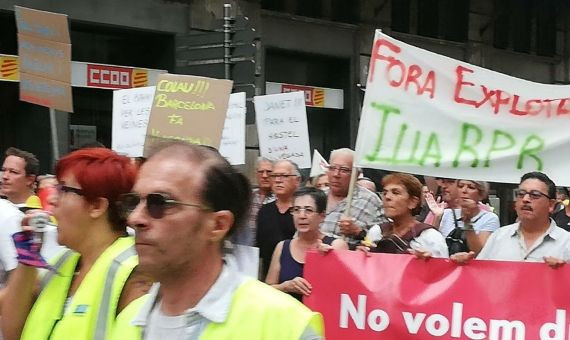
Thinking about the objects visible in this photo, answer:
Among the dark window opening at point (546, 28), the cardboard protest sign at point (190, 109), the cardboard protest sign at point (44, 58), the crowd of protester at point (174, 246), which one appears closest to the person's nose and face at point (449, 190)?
the cardboard protest sign at point (190, 109)

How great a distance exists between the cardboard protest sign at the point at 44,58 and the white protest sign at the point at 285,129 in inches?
113

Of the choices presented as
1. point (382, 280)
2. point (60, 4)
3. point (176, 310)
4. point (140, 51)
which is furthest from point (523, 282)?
point (140, 51)

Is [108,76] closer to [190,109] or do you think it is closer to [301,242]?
[190,109]

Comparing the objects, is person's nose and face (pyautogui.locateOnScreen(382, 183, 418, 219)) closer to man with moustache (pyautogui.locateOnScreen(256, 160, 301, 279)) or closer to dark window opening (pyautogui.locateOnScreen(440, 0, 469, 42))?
man with moustache (pyautogui.locateOnScreen(256, 160, 301, 279))

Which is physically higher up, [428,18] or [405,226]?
[428,18]

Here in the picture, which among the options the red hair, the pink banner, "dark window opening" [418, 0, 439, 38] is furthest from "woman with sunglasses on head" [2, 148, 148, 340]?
"dark window opening" [418, 0, 439, 38]

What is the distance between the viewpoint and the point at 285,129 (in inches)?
400

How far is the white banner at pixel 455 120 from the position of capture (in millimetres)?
6078

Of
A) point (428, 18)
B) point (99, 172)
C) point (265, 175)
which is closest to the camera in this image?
point (99, 172)

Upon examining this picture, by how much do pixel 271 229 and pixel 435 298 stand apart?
1.83 m

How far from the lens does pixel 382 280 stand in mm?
5418

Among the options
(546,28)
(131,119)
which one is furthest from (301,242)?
(546,28)

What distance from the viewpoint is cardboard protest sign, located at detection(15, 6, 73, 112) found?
770 centimetres

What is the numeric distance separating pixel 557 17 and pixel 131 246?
20.9m
